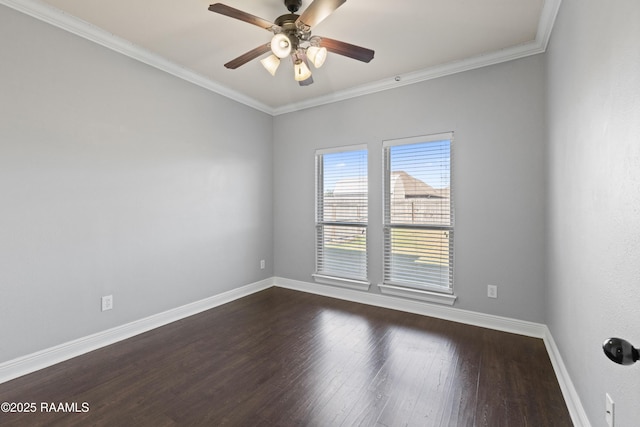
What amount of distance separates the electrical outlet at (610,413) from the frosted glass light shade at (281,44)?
269 cm

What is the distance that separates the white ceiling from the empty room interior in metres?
0.02

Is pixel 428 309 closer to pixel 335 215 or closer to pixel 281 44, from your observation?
pixel 335 215

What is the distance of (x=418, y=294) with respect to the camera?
11.2 feet

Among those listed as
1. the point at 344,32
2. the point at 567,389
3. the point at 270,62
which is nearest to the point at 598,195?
the point at 567,389

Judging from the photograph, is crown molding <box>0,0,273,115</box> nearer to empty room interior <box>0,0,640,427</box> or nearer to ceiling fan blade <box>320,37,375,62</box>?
empty room interior <box>0,0,640,427</box>

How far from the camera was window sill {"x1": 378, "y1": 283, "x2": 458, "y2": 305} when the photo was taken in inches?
127

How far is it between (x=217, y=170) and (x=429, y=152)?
261 centimetres

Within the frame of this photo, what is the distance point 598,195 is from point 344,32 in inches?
87.8

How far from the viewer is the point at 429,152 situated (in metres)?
3.37

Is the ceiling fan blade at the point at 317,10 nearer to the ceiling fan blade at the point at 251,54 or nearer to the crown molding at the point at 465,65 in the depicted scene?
the ceiling fan blade at the point at 251,54

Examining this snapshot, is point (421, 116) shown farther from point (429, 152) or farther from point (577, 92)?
point (577, 92)

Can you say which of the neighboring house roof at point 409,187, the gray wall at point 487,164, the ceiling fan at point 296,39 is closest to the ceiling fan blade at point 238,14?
the ceiling fan at point 296,39

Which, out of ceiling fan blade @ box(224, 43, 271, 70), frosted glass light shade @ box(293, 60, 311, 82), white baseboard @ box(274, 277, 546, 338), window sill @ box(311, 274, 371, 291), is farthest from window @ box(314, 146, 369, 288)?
ceiling fan blade @ box(224, 43, 271, 70)

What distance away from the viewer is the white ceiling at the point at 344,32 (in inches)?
88.9
